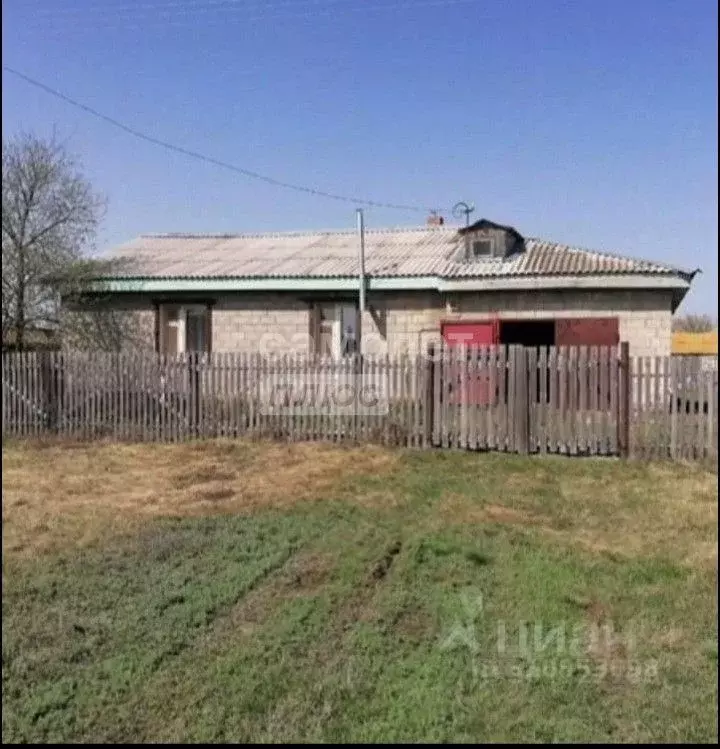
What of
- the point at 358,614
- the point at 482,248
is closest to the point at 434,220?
the point at 482,248

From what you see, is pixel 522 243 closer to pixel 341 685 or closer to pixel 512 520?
pixel 512 520

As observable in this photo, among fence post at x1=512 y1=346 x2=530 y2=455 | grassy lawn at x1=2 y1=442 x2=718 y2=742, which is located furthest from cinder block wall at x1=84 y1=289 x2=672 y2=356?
grassy lawn at x1=2 y1=442 x2=718 y2=742

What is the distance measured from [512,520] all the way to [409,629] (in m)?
2.52

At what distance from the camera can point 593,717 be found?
2693 millimetres

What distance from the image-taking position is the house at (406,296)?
40.0 ft

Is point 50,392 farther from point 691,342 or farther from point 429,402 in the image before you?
point 691,342

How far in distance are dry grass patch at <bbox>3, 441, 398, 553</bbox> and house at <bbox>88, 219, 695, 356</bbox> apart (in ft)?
13.8

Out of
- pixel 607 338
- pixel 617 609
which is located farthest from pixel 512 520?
pixel 607 338

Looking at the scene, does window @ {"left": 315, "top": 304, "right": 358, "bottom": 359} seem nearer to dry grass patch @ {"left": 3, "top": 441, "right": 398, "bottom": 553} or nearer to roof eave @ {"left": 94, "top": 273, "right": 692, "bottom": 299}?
roof eave @ {"left": 94, "top": 273, "right": 692, "bottom": 299}

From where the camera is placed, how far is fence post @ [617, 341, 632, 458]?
29.1 feet

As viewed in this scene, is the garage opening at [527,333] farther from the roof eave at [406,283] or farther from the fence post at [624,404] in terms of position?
the fence post at [624,404]

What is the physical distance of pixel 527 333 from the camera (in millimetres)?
14750

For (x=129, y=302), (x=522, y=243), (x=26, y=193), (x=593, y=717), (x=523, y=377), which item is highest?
(x=26, y=193)

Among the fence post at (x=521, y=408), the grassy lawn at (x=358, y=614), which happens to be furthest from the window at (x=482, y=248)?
the grassy lawn at (x=358, y=614)
